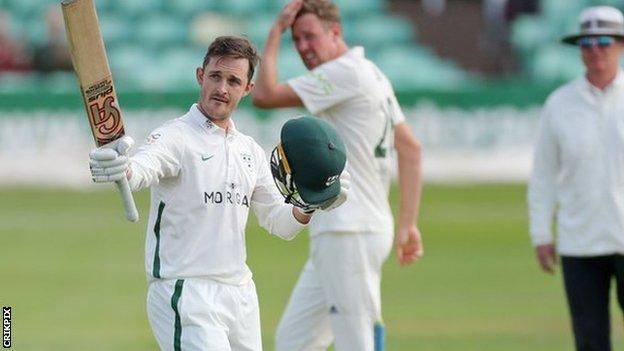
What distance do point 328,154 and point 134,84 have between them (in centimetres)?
1759

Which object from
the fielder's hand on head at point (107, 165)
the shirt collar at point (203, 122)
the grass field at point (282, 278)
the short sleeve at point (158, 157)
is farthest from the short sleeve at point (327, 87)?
the grass field at point (282, 278)

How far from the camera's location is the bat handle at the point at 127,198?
5964mm

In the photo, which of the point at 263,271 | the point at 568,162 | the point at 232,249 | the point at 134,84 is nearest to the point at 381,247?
the point at 568,162

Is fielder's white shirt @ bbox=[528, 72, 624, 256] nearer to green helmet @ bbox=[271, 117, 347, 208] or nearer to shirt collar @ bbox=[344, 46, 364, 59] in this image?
shirt collar @ bbox=[344, 46, 364, 59]

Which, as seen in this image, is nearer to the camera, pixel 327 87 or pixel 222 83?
pixel 222 83

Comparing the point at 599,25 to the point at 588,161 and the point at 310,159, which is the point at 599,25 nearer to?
the point at 588,161

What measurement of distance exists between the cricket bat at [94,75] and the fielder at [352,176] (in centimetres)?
221

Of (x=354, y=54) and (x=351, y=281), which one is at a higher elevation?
(x=354, y=54)

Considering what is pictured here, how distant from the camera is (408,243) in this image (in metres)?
8.62

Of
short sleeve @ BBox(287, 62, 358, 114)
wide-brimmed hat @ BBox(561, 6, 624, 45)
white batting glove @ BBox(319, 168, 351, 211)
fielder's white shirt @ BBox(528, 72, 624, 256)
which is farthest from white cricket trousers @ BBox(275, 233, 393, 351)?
white batting glove @ BBox(319, 168, 351, 211)

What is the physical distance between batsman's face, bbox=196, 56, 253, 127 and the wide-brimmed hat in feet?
8.41

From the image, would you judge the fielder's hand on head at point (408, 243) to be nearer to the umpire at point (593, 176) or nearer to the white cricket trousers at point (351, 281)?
the white cricket trousers at point (351, 281)

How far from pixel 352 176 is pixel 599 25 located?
5.08ft

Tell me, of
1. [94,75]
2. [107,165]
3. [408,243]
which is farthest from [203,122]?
[408,243]
